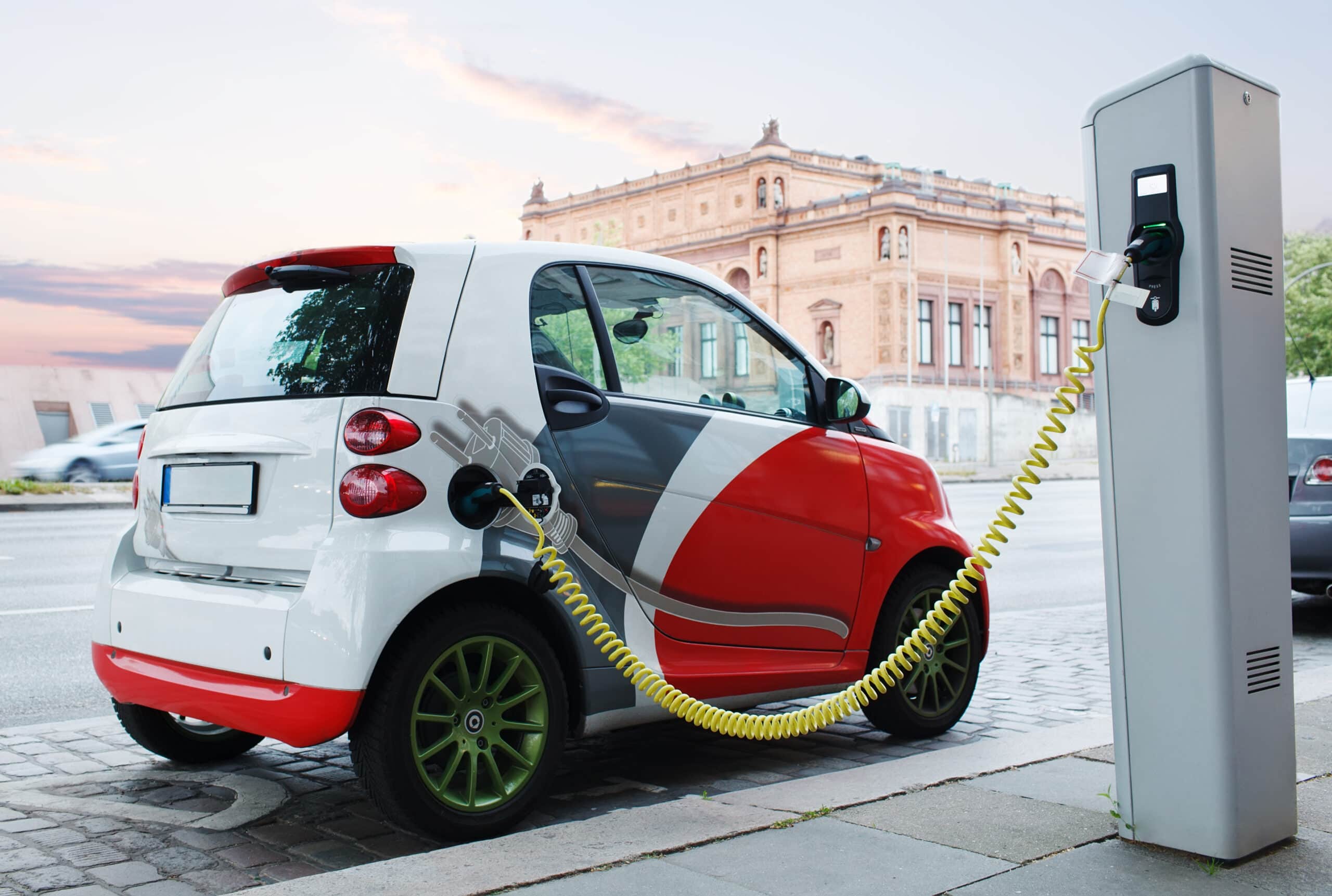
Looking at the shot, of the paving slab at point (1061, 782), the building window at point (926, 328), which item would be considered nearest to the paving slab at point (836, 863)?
the paving slab at point (1061, 782)

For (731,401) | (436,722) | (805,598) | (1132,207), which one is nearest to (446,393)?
(436,722)

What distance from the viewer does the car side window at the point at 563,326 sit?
4.46m

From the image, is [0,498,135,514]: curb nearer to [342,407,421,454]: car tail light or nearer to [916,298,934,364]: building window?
[342,407,421,454]: car tail light

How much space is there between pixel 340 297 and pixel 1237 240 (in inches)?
107

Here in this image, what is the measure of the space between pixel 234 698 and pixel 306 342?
115 cm

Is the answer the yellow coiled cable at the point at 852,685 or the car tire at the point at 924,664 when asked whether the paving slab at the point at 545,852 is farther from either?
the car tire at the point at 924,664

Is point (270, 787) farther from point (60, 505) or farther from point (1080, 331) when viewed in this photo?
point (1080, 331)

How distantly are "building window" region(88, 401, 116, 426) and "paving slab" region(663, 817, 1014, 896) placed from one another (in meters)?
46.1

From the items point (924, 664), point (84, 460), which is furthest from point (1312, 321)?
point (924, 664)

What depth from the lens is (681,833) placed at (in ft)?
12.5

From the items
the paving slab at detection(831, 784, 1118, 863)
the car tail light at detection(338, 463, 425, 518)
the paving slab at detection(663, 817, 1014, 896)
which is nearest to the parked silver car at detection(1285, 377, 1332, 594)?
the paving slab at detection(831, 784, 1118, 863)

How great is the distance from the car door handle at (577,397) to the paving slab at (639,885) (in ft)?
5.21

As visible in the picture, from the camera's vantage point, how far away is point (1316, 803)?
420 centimetres

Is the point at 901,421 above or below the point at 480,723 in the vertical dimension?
above
